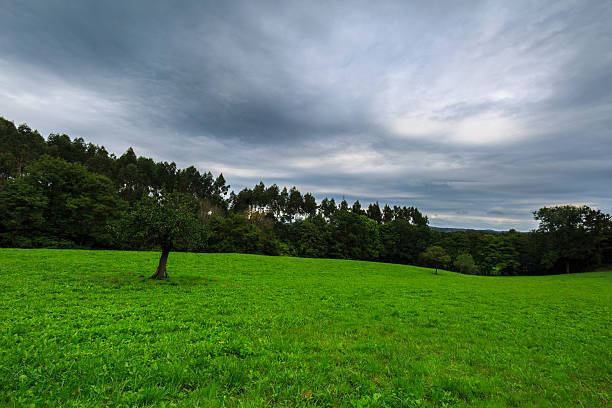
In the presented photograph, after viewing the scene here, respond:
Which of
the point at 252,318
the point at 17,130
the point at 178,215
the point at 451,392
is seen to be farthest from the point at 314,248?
the point at 17,130

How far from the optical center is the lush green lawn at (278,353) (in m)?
4.60

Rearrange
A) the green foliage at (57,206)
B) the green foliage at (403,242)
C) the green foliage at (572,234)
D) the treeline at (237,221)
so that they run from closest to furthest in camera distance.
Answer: the green foliage at (57,206)
the treeline at (237,221)
the green foliage at (572,234)
the green foliage at (403,242)

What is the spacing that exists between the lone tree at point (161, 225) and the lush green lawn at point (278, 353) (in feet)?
14.2

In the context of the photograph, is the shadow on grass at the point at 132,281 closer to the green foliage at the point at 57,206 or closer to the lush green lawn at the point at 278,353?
the lush green lawn at the point at 278,353

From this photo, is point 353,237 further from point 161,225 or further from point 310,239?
point 161,225

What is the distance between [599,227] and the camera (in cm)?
7112

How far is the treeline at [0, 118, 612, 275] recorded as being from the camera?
45.4 m

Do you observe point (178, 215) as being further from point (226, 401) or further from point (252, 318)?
point (226, 401)

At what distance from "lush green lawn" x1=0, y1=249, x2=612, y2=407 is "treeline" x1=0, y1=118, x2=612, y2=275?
97.2 ft

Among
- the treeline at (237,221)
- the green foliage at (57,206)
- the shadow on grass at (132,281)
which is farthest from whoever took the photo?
the treeline at (237,221)

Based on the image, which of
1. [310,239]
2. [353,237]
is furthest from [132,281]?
[353,237]

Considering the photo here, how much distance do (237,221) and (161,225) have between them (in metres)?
47.6

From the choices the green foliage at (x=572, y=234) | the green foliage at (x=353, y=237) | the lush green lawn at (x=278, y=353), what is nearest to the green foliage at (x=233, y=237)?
the green foliage at (x=353, y=237)

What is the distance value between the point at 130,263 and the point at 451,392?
2778 cm
